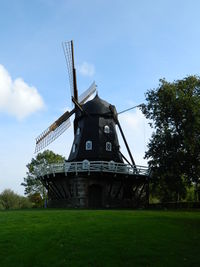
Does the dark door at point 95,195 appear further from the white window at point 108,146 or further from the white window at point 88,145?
the white window at point 108,146

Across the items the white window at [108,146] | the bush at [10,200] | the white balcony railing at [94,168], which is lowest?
the bush at [10,200]

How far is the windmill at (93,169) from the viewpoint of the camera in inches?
1208

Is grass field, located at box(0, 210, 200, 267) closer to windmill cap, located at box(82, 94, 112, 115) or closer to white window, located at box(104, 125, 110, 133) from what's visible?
white window, located at box(104, 125, 110, 133)

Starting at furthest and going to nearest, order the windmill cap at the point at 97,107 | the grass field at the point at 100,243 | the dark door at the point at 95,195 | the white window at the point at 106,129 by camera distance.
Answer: the windmill cap at the point at 97,107
the white window at the point at 106,129
the dark door at the point at 95,195
the grass field at the point at 100,243

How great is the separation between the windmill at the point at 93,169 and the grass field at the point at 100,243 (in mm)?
14576

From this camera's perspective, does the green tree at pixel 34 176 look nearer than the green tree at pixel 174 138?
No

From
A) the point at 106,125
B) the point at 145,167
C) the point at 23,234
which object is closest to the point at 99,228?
the point at 23,234

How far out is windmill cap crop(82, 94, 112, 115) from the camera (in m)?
35.4

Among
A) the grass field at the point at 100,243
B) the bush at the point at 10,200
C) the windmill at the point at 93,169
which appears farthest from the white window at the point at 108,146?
the bush at the point at 10,200

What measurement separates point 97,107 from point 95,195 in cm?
948

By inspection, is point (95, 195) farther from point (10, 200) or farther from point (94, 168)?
point (10, 200)

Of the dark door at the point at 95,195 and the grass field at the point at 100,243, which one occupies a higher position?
the dark door at the point at 95,195

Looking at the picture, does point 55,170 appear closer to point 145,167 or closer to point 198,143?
point 145,167

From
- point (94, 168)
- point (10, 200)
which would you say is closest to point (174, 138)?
point (94, 168)
